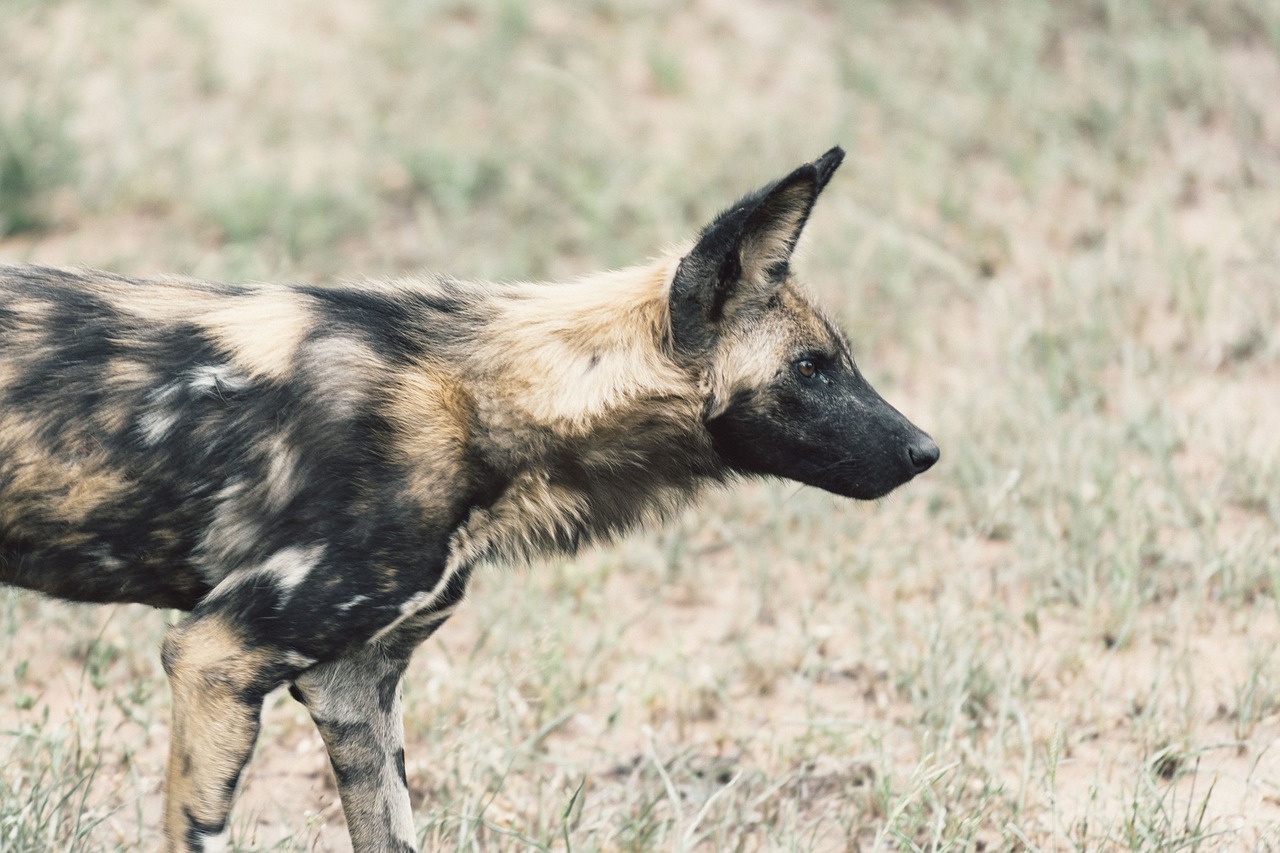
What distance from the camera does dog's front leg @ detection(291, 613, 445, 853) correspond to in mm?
3033

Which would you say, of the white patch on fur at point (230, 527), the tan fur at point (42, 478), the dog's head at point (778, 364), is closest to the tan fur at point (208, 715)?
the white patch on fur at point (230, 527)

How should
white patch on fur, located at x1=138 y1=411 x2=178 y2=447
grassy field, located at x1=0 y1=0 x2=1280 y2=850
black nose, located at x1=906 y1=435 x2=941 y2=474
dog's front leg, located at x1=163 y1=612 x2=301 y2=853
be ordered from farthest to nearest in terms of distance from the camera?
1. grassy field, located at x1=0 y1=0 x2=1280 y2=850
2. black nose, located at x1=906 y1=435 x2=941 y2=474
3. white patch on fur, located at x1=138 y1=411 x2=178 y2=447
4. dog's front leg, located at x1=163 y1=612 x2=301 y2=853

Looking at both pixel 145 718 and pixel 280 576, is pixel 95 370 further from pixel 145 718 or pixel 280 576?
pixel 145 718

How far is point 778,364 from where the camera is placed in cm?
306

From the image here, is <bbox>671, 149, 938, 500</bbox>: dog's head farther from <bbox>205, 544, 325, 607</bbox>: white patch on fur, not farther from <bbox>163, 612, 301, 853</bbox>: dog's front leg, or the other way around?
<bbox>163, 612, 301, 853</bbox>: dog's front leg

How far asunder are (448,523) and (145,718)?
1.47 metres

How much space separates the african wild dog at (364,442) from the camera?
267cm

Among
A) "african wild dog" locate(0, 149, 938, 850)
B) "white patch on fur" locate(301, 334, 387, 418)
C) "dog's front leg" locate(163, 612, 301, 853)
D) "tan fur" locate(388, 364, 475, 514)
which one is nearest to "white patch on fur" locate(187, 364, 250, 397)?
"african wild dog" locate(0, 149, 938, 850)

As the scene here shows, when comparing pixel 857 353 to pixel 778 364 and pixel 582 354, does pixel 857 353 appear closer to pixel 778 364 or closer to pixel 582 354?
pixel 778 364

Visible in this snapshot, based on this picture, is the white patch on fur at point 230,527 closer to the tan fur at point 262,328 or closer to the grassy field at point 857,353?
the tan fur at point 262,328

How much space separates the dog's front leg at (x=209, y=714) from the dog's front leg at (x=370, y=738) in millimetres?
366

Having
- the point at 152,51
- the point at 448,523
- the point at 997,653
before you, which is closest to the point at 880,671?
the point at 997,653

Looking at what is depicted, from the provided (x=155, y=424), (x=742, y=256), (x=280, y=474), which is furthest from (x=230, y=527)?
(x=742, y=256)

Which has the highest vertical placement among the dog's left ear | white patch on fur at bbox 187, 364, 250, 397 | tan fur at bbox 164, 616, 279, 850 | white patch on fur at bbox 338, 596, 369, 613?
the dog's left ear
